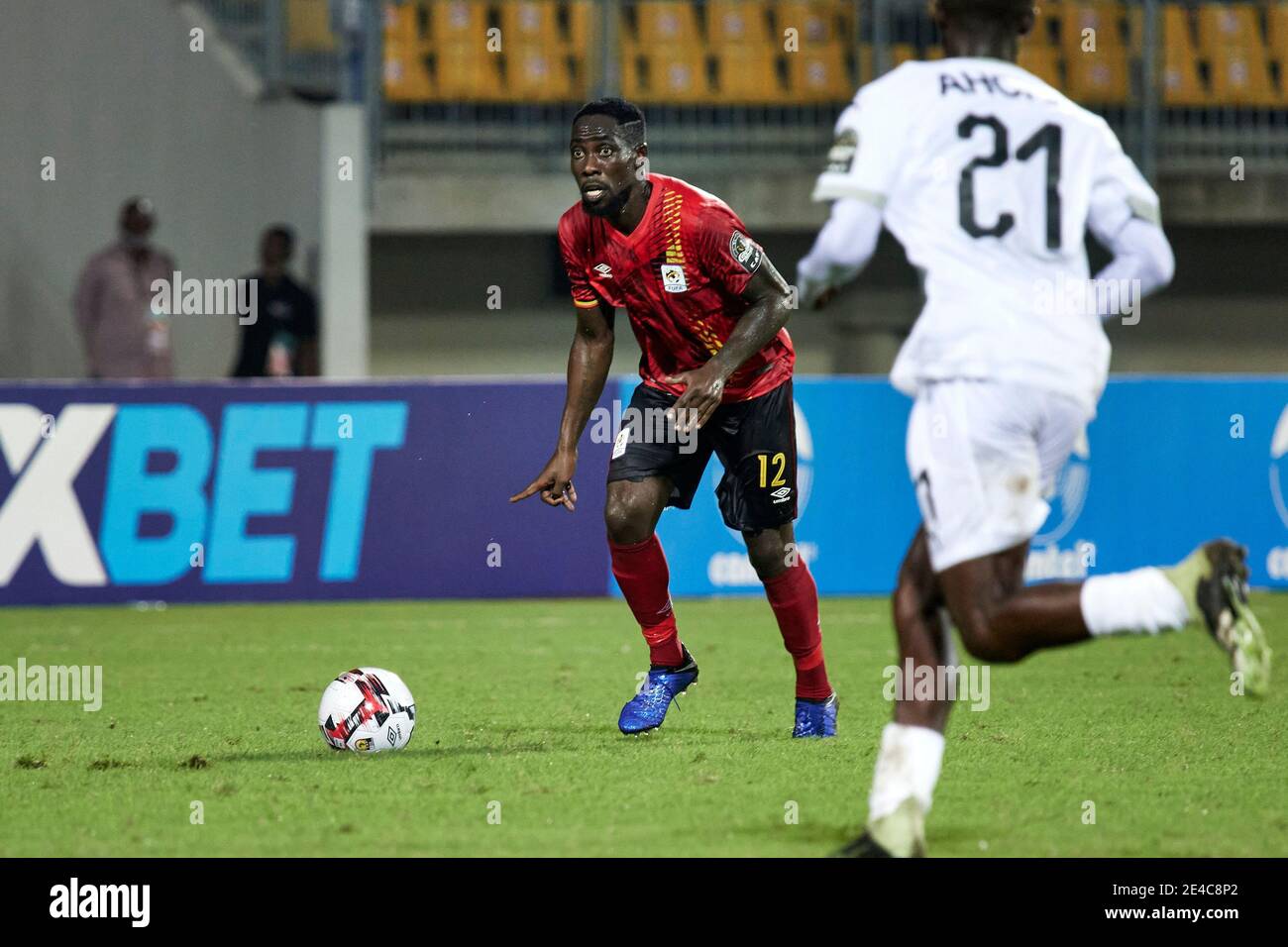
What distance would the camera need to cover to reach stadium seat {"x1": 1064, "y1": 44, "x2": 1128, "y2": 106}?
17203 mm

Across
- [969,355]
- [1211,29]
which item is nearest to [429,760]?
[969,355]

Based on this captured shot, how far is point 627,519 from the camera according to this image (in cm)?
677

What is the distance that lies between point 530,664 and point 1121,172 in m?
5.19

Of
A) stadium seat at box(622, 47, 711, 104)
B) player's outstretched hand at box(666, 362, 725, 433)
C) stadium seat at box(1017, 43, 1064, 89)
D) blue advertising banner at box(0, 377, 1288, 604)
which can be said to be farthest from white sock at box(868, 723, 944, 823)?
stadium seat at box(1017, 43, 1064, 89)

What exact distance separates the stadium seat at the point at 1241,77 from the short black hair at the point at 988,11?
13646 mm

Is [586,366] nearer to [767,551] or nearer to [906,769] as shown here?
[767,551]

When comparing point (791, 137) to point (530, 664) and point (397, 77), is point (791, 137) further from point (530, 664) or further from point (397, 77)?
point (530, 664)

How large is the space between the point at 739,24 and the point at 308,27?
3.88m

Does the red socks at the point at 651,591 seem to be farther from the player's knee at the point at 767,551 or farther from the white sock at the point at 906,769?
the white sock at the point at 906,769

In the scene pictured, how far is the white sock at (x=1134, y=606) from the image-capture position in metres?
4.37

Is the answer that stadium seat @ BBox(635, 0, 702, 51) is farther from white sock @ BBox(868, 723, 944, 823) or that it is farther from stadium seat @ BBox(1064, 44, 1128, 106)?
white sock @ BBox(868, 723, 944, 823)

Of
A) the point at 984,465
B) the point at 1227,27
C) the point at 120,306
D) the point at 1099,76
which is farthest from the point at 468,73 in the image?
the point at 984,465

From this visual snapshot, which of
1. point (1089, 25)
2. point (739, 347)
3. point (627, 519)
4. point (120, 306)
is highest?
point (1089, 25)

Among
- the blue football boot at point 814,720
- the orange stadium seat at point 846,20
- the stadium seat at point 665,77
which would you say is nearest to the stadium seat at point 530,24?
the stadium seat at point 665,77
